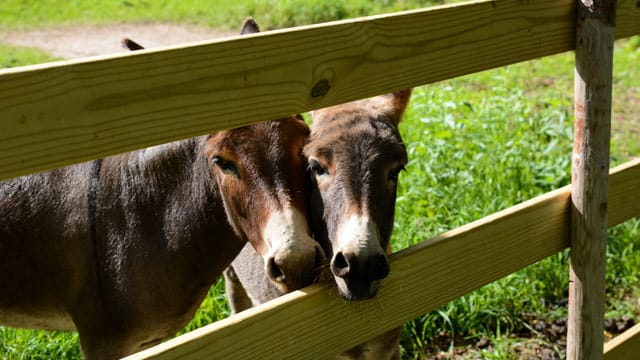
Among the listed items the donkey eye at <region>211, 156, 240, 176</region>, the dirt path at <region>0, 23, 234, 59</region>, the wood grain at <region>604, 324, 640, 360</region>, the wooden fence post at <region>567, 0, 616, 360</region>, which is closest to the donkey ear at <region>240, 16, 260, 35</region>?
the donkey eye at <region>211, 156, 240, 176</region>

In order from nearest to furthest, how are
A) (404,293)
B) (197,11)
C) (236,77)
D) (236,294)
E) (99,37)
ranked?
(236,77) < (404,293) < (236,294) < (99,37) < (197,11)

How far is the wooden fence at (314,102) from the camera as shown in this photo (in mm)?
1617

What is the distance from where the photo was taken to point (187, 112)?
1.81 m

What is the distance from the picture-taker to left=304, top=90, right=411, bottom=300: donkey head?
226 centimetres

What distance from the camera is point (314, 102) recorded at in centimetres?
208

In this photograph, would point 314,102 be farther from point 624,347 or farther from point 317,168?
point 624,347

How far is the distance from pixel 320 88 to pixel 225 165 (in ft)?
2.50

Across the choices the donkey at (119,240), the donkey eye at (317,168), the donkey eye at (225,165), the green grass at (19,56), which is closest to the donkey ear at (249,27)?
the donkey at (119,240)

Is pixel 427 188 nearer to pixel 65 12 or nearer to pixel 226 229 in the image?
pixel 226 229

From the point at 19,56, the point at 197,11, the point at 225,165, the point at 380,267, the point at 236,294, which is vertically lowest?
the point at 236,294

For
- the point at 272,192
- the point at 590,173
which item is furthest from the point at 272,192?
the point at 590,173

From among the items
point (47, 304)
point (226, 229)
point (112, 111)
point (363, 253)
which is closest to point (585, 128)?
point (363, 253)

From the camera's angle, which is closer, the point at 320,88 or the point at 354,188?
the point at 320,88

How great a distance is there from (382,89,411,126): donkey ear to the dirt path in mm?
7096
